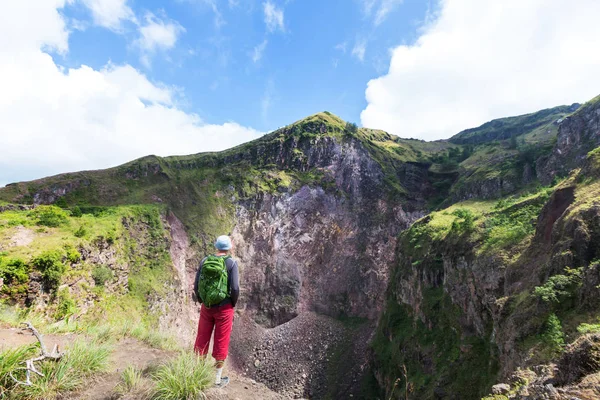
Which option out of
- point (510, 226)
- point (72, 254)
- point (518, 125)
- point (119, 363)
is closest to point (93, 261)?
point (72, 254)

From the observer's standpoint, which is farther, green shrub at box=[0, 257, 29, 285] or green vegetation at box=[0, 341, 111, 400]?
green shrub at box=[0, 257, 29, 285]

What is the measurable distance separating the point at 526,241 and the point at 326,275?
3492cm

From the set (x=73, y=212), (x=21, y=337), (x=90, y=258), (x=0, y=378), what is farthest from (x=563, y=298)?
(x=73, y=212)

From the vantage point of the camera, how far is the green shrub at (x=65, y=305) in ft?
63.1

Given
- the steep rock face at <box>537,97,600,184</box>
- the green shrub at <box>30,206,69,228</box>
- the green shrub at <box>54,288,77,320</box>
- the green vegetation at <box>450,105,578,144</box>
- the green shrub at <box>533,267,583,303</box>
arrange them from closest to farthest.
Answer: the green shrub at <box>533,267,583,303</box> → the green shrub at <box>54,288,77,320</box> → the green shrub at <box>30,206,69,228</box> → the steep rock face at <box>537,97,600,184</box> → the green vegetation at <box>450,105,578,144</box>

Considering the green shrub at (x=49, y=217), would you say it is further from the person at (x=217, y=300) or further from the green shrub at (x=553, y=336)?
the green shrub at (x=553, y=336)

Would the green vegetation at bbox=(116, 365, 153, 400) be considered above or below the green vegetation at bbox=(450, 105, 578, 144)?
below

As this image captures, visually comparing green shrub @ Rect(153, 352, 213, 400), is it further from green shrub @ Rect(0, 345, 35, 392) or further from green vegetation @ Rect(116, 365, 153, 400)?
green shrub @ Rect(0, 345, 35, 392)

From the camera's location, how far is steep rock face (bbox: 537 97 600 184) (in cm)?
3881

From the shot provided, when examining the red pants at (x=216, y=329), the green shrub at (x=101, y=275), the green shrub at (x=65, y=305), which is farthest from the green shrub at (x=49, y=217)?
the red pants at (x=216, y=329)

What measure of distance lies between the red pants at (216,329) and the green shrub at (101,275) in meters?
22.8

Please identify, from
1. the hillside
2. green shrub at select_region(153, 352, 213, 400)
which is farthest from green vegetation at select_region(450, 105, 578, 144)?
green shrub at select_region(153, 352, 213, 400)

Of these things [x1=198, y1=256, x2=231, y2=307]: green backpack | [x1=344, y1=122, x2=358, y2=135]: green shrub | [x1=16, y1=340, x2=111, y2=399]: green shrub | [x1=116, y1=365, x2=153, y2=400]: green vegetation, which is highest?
[x1=344, y1=122, x2=358, y2=135]: green shrub

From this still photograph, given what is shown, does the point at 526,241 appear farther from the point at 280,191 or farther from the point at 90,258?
the point at 280,191
